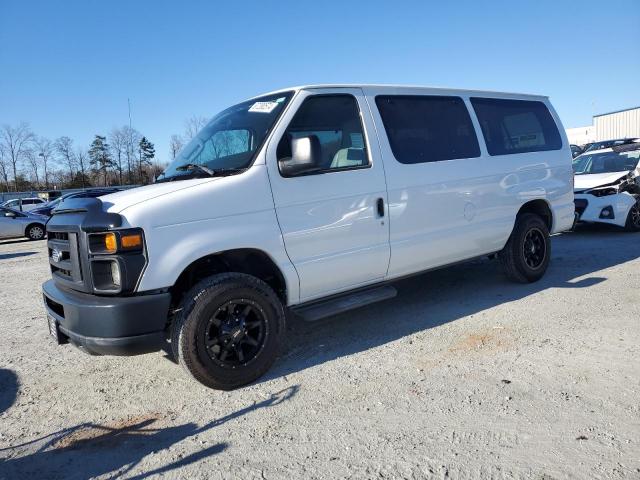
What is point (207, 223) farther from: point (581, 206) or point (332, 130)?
point (581, 206)

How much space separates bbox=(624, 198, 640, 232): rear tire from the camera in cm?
927

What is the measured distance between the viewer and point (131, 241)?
3.15 meters

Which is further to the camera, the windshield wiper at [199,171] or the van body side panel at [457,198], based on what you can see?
the van body side panel at [457,198]

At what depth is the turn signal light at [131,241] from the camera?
314cm

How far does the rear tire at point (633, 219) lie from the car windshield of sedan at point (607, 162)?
85cm

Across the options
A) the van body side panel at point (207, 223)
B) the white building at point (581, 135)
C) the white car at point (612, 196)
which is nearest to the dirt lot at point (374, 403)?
the van body side panel at point (207, 223)

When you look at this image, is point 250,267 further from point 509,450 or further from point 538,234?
point 538,234

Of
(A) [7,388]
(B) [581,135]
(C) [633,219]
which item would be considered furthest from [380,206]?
(B) [581,135]

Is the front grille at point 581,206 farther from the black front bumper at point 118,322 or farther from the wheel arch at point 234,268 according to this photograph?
the black front bumper at point 118,322

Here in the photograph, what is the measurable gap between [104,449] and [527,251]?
194 inches

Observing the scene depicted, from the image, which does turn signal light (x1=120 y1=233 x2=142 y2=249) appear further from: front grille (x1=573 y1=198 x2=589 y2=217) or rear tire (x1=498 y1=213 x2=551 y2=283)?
front grille (x1=573 y1=198 x2=589 y2=217)

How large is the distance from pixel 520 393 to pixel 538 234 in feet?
10.4

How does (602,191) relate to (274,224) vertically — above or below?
below

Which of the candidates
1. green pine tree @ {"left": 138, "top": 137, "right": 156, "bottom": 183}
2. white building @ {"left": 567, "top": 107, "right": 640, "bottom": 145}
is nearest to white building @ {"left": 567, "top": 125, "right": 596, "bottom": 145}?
white building @ {"left": 567, "top": 107, "right": 640, "bottom": 145}
